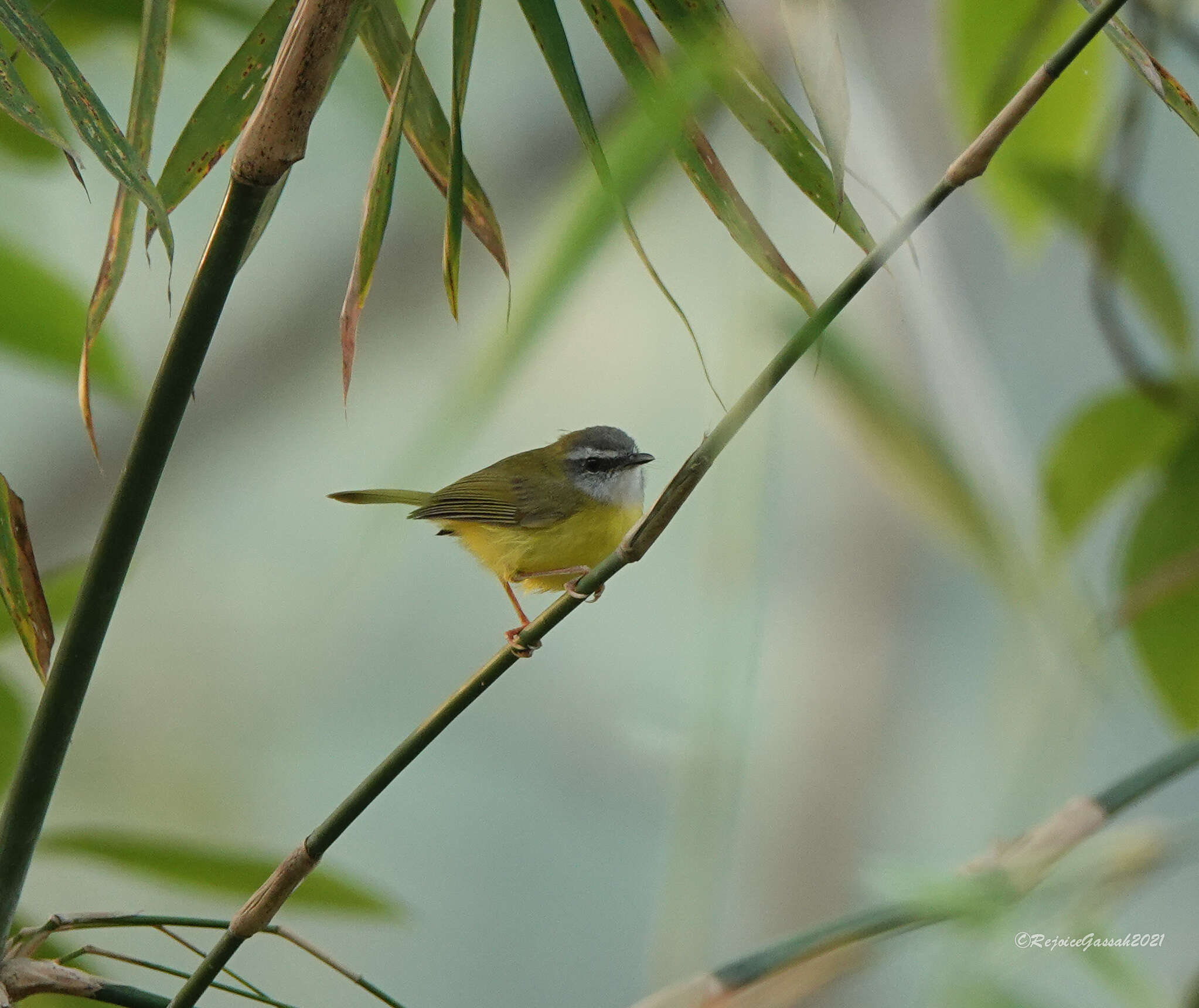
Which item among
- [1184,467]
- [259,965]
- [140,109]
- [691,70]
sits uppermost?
[259,965]

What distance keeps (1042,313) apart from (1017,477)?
2230mm

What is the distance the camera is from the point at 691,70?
1.68 ft

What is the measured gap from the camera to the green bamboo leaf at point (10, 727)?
0.85 meters

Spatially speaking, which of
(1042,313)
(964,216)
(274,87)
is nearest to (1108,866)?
(274,87)

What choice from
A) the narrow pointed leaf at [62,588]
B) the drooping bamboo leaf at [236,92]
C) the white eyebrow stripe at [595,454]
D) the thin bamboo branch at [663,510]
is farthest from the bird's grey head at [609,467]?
the thin bamboo branch at [663,510]

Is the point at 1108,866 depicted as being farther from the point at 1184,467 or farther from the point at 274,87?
the point at 274,87

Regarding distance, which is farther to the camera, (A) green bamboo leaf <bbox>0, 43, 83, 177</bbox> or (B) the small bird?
(B) the small bird

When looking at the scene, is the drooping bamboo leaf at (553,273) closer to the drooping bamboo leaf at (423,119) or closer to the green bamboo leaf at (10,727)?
the drooping bamboo leaf at (423,119)

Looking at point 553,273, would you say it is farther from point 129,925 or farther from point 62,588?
point 62,588

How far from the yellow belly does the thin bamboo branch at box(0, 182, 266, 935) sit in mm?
987

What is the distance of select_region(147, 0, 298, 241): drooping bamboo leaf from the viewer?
684 mm

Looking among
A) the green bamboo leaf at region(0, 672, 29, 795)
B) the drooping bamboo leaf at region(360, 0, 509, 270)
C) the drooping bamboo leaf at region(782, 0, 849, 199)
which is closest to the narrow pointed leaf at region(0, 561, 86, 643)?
the green bamboo leaf at region(0, 672, 29, 795)

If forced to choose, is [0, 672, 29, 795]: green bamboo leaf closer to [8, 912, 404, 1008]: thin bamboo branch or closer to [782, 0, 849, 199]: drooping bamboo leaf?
[8, 912, 404, 1008]: thin bamboo branch

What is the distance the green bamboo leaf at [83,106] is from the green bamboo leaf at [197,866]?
0.52 m
